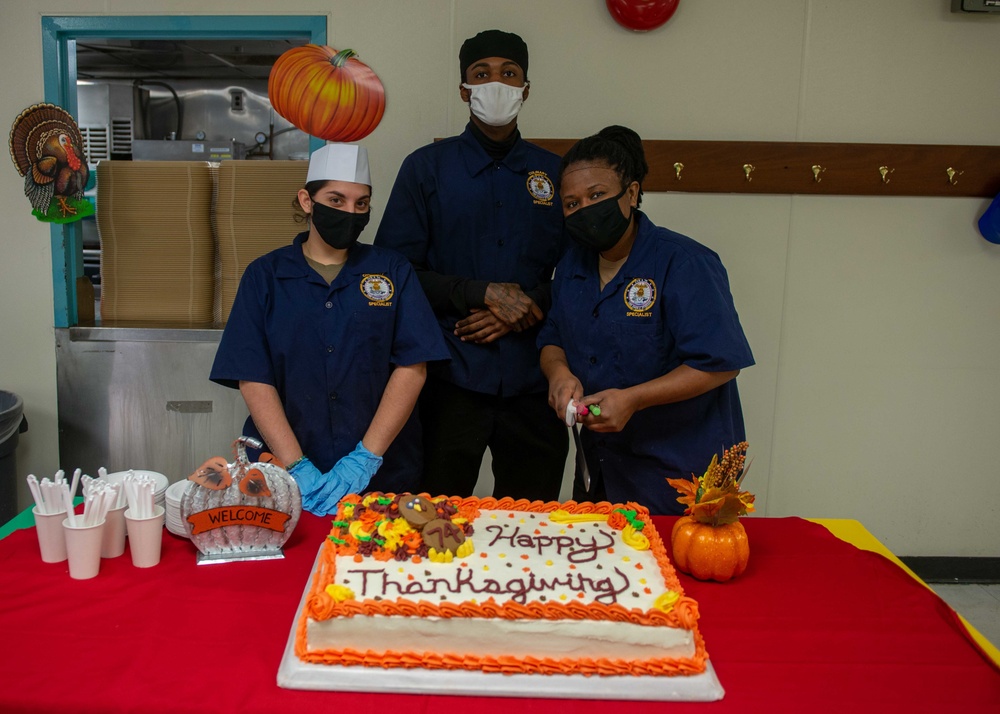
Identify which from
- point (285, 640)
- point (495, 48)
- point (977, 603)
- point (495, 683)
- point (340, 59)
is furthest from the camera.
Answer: point (977, 603)

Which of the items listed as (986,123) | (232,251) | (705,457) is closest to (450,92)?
(232,251)

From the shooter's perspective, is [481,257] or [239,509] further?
[481,257]

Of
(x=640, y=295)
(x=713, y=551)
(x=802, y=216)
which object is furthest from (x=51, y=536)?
(x=802, y=216)

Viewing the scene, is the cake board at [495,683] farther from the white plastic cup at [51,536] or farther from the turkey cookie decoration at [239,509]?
the white plastic cup at [51,536]

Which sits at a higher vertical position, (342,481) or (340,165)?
(340,165)

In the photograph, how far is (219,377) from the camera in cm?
195

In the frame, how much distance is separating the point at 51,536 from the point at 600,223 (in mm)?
1404

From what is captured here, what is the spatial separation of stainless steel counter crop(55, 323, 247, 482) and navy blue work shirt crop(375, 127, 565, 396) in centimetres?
118

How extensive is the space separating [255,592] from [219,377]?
71 cm

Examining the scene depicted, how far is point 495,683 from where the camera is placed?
3.84ft

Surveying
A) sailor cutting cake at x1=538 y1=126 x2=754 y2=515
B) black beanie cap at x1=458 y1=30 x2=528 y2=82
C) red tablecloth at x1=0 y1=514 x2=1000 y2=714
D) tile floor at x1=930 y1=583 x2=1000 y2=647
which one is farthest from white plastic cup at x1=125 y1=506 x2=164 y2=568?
tile floor at x1=930 y1=583 x2=1000 y2=647

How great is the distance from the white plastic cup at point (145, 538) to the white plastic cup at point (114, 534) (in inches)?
0.9

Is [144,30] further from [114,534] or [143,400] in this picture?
[114,534]

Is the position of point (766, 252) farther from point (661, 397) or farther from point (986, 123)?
point (661, 397)
